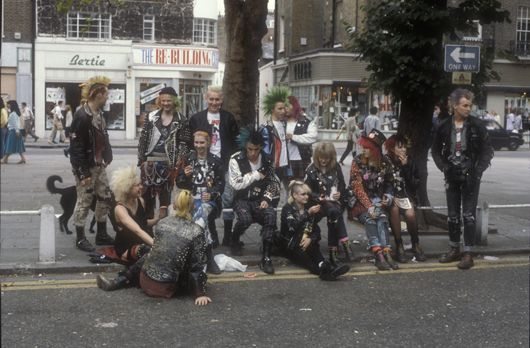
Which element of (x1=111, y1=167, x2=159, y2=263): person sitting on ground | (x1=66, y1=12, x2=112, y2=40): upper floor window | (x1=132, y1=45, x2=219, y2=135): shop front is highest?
(x1=66, y1=12, x2=112, y2=40): upper floor window

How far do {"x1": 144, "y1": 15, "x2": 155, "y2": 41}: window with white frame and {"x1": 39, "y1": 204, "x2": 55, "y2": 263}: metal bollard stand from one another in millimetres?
28563

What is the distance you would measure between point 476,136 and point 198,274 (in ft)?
11.0

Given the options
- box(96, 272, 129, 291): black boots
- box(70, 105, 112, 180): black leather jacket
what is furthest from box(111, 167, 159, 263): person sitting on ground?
box(70, 105, 112, 180): black leather jacket

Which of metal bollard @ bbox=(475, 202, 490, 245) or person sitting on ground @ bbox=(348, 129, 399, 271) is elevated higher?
person sitting on ground @ bbox=(348, 129, 399, 271)

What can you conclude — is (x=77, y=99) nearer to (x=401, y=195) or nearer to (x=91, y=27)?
(x=91, y=27)

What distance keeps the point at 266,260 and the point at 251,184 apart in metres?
0.88

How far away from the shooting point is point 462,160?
25.0 ft

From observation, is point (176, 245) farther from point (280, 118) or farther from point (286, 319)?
point (280, 118)

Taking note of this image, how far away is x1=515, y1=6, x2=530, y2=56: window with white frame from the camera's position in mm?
18123

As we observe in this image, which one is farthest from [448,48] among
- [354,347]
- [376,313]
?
[354,347]

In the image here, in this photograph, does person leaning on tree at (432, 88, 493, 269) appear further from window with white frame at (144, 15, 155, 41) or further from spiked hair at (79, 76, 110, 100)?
window with white frame at (144, 15, 155, 41)

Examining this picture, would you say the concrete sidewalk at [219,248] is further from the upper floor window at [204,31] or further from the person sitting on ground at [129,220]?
the upper floor window at [204,31]

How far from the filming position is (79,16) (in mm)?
33906

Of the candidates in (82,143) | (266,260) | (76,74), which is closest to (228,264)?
(266,260)
